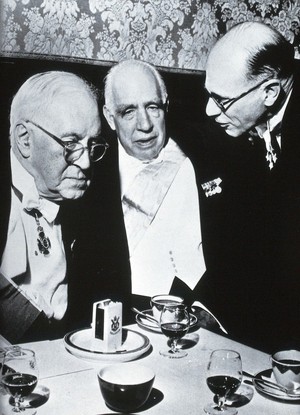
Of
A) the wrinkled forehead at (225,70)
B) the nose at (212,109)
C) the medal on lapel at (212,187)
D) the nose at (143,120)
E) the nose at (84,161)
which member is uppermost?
the wrinkled forehead at (225,70)

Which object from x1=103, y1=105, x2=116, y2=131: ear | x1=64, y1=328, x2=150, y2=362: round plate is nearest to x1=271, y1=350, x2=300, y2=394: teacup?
x1=64, y1=328, x2=150, y2=362: round plate

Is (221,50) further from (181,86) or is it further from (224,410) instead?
(224,410)

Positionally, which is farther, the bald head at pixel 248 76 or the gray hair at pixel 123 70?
the bald head at pixel 248 76

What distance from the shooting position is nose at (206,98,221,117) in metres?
2.56

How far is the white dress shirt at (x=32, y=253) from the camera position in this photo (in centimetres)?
205

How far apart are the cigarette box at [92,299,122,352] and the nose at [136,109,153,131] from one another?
768 mm

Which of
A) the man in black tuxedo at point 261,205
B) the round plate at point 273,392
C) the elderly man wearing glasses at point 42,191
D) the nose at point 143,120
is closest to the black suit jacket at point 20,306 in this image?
the elderly man wearing glasses at point 42,191

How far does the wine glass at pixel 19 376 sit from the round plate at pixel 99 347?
36cm

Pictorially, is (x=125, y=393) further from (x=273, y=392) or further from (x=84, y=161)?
(x=84, y=161)

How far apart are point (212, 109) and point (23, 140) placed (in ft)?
3.03

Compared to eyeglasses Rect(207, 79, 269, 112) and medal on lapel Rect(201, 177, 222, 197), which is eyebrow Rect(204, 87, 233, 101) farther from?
medal on lapel Rect(201, 177, 222, 197)

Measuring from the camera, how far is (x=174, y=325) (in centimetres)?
200

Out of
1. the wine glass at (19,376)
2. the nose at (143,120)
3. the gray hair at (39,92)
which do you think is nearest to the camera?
the wine glass at (19,376)

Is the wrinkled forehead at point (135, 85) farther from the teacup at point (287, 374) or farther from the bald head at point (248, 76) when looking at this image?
the teacup at point (287, 374)
